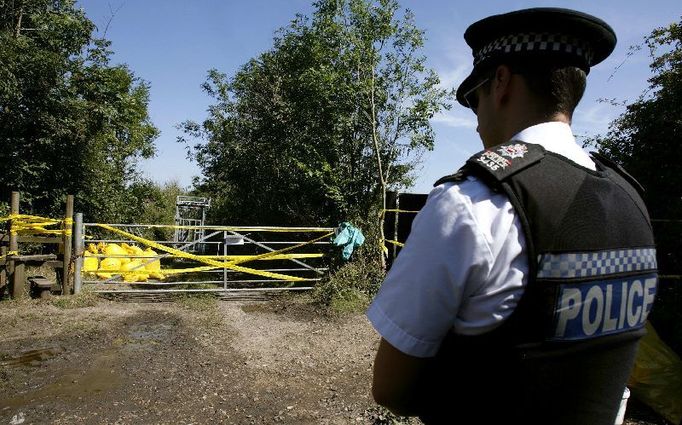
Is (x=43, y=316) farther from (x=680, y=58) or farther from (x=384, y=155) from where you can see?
(x=680, y=58)

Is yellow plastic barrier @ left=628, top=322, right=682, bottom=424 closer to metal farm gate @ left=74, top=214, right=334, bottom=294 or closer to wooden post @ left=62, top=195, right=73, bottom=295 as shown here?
metal farm gate @ left=74, top=214, right=334, bottom=294

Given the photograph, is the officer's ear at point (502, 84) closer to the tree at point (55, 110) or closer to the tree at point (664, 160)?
the tree at point (664, 160)

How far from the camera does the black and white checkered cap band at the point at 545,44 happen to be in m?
1.07

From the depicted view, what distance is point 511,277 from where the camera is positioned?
89 centimetres

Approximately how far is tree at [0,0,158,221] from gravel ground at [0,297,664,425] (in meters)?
5.65

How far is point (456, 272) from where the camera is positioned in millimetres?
871

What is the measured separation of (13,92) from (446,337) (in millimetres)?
12525

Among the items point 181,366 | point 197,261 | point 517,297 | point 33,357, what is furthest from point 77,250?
point 517,297

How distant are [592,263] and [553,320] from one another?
0.50ft

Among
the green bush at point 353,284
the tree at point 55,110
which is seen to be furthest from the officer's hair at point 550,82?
the tree at point 55,110

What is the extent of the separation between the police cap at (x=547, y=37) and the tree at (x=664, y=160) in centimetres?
398

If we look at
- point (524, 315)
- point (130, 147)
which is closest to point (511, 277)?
point (524, 315)

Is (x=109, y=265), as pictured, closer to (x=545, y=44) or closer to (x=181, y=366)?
(x=181, y=366)

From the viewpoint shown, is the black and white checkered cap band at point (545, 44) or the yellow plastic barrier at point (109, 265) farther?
the yellow plastic barrier at point (109, 265)
